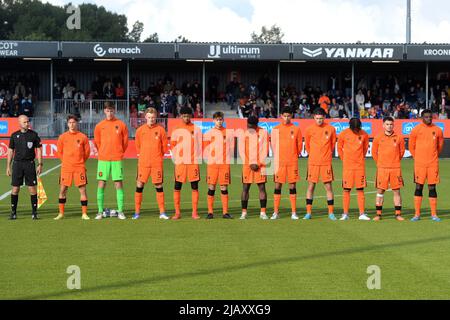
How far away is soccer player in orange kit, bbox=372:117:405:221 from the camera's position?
595 inches

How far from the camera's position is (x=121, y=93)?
139ft

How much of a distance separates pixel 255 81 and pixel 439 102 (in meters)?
10.3

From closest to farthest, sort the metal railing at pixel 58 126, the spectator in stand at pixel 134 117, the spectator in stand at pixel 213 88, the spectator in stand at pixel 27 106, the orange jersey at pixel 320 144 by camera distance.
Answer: the orange jersey at pixel 320 144
the metal railing at pixel 58 126
the spectator in stand at pixel 134 117
the spectator in stand at pixel 27 106
the spectator in stand at pixel 213 88

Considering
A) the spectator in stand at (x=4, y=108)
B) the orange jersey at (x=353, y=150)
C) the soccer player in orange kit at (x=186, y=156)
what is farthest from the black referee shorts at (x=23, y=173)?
the spectator in stand at (x=4, y=108)

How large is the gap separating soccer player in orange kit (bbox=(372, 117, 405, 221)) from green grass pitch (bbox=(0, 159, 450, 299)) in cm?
46

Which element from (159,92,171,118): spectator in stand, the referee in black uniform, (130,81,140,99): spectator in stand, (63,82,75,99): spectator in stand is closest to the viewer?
the referee in black uniform

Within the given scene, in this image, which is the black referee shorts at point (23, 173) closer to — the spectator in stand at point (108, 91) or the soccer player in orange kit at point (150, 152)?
the soccer player in orange kit at point (150, 152)

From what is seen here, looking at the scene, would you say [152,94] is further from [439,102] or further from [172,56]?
[439,102]

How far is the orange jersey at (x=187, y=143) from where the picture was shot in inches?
602

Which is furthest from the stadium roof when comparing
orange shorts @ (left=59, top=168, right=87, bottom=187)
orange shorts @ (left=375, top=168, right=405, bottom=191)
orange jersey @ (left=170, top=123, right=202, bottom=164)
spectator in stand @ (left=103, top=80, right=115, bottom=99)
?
orange shorts @ (left=375, top=168, right=405, bottom=191)

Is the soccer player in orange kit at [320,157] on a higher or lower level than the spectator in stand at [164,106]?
lower

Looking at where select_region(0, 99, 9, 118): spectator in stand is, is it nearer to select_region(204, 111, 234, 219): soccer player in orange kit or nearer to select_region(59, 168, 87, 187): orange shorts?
select_region(59, 168, 87, 187): orange shorts

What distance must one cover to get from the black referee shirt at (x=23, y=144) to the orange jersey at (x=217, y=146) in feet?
10.4

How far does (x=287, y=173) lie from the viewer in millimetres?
15422
